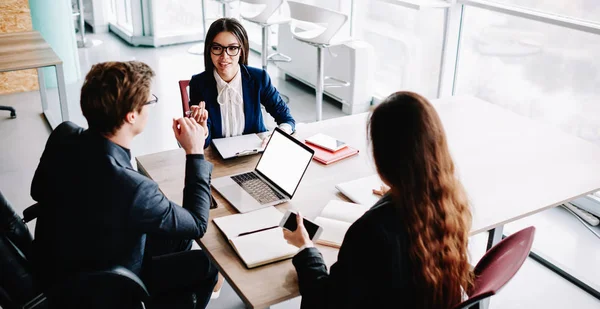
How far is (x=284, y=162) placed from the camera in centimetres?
223

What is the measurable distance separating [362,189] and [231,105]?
2.98 feet

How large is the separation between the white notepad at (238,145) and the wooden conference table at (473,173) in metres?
0.03

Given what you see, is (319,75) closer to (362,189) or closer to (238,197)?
(362,189)

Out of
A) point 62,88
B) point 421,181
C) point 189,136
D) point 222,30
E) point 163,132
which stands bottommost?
point 163,132

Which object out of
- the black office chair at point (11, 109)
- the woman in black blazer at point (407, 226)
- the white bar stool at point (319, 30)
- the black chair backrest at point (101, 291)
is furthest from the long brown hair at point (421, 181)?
the black office chair at point (11, 109)

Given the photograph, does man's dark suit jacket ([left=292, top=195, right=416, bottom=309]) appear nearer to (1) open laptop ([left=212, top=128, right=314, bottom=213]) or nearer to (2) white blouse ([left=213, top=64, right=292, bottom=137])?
(1) open laptop ([left=212, top=128, right=314, bottom=213])

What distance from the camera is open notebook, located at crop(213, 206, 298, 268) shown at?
5.88 feet

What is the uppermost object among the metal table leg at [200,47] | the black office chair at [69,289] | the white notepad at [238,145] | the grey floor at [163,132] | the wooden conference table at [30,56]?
the wooden conference table at [30,56]

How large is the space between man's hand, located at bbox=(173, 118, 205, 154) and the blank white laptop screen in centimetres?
34

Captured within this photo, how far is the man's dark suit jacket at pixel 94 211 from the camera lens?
1.72m

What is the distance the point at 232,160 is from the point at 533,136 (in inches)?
56.4

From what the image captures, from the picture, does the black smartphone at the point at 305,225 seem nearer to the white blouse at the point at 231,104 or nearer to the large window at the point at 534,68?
the white blouse at the point at 231,104

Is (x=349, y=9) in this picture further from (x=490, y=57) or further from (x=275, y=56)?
(x=490, y=57)

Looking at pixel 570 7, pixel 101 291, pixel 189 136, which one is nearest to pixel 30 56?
pixel 189 136
